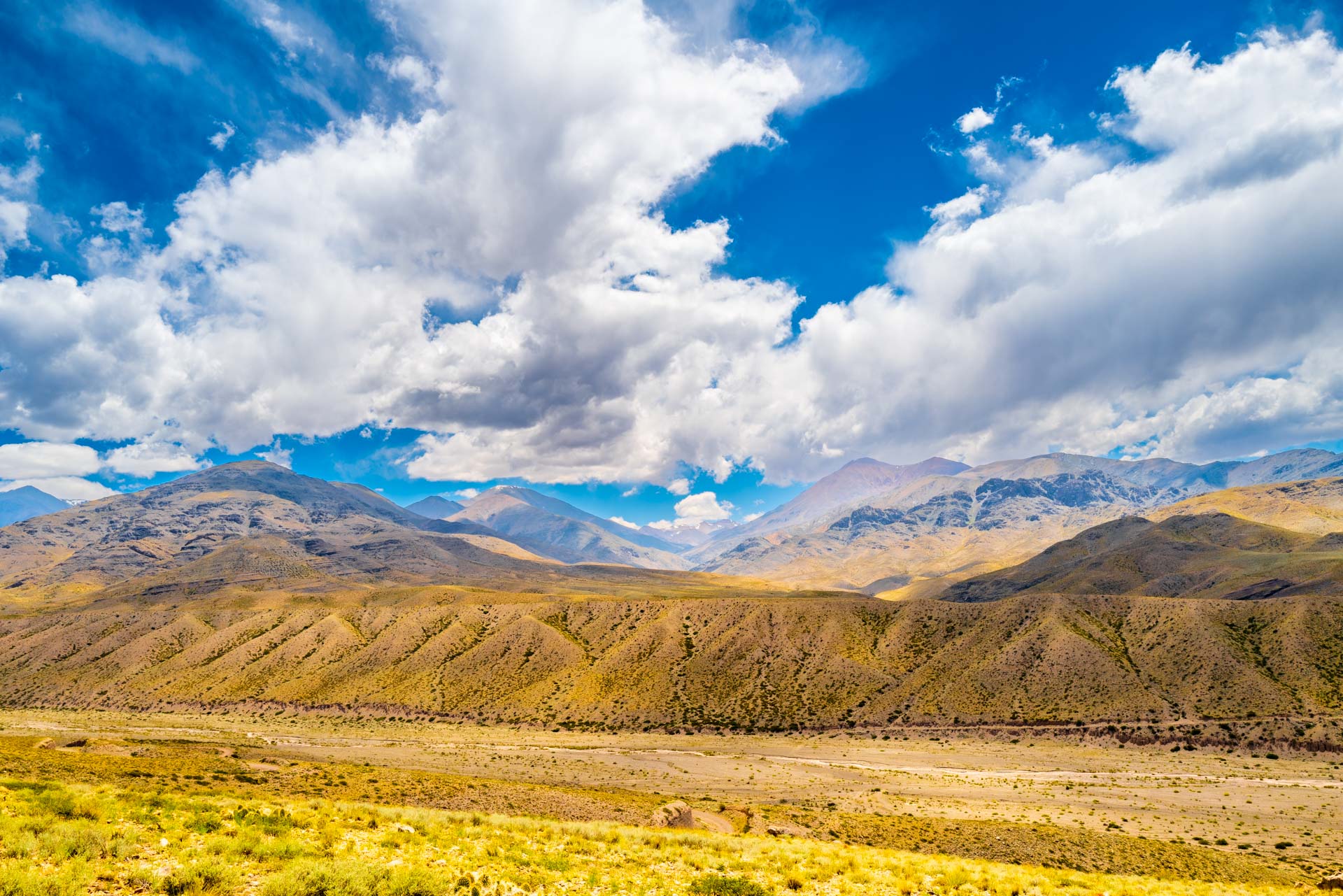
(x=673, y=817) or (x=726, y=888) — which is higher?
(x=726, y=888)

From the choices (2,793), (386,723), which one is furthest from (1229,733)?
(386,723)

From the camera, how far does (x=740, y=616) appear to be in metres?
135

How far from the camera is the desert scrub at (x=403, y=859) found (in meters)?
13.6

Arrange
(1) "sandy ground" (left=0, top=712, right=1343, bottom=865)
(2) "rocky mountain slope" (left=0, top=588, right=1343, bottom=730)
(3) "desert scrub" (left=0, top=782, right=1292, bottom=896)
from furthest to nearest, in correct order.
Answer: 1. (2) "rocky mountain slope" (left=0, top=588, right=1343, bottom=730)
2. (1) "sandy ground" (left=0, top=712, right=1343, bottom=865)
3. (3) "desert scrub" (left=0, top=782, right=1292, bottom=896)

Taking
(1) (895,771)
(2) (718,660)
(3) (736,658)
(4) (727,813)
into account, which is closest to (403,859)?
(4) (727,813)

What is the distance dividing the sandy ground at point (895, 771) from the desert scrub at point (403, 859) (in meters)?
25.4

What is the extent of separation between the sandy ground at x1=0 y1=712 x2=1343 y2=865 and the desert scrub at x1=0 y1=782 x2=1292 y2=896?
83.3 ft

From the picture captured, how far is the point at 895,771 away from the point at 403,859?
63933 mm

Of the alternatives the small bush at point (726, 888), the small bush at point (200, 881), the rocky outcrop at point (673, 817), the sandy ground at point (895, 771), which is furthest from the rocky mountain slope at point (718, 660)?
the small bush at point (200, 881)

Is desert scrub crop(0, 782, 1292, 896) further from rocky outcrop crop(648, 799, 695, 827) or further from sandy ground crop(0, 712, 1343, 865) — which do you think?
sandy ground crop(0, 712, 1343, 865)

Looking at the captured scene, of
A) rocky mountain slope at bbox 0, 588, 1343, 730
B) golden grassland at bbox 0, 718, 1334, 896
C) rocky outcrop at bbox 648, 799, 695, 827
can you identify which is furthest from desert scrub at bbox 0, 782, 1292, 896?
rocky mountain slope at bbox 0, 588, 1343, 730

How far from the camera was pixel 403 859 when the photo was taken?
57.2 feet

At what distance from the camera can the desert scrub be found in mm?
13633

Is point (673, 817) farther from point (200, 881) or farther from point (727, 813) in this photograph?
point (200, 881)
